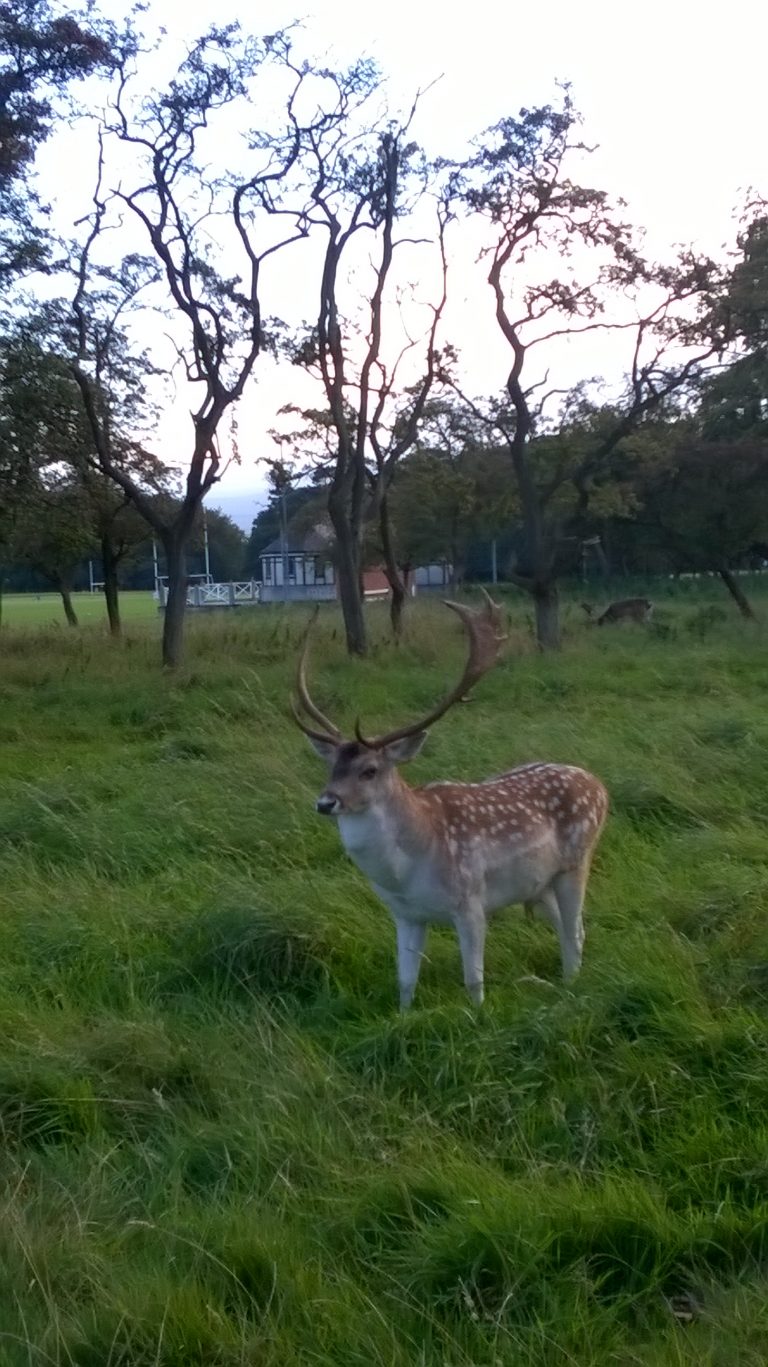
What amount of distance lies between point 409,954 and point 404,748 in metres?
0.91

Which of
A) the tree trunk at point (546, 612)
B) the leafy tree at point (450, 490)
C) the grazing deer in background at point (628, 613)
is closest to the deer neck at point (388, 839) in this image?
the tree trunk at point (546, 612)

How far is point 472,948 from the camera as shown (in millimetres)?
6113

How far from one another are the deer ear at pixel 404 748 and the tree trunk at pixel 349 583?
623 inches

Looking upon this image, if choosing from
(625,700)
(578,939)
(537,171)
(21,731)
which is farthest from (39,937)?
(537,171)

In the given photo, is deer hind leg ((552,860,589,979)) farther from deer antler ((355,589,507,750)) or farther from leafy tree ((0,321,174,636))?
leafy tree ((0,321,174,636))

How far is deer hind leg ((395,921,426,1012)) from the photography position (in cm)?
615

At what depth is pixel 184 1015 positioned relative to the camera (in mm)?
6066

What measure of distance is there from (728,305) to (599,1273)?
21.0 m

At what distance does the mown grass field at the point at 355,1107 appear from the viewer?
12.3 feet

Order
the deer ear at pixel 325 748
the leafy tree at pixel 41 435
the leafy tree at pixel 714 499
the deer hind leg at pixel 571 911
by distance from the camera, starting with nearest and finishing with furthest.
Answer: the deer ear at pixel 325 748 < the deer hind leg at pixel 571 911 < the leafy tree at pixel 41 435 < the leafy tree at pixel 714 499

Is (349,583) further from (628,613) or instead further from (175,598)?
(628,613)

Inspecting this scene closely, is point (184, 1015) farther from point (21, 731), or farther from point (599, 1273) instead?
point (21, 731)

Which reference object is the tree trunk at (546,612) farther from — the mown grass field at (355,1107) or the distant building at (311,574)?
the distant building at (311,574)

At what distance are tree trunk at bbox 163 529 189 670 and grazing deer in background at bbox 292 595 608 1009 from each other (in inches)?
593
